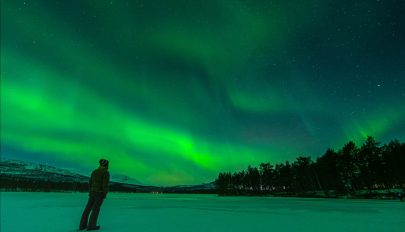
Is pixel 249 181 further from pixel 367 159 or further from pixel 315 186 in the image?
pixel 367 159

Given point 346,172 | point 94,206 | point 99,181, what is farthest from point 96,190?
point 346,172

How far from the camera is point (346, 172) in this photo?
64750 mm

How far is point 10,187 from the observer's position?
178 metres

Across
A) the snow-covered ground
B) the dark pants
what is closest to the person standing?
the dark pants

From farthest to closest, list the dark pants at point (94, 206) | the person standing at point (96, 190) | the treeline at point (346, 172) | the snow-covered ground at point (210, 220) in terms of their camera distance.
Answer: the treeline at point (346, 172), the snow-covered ground at point (210, 220), the person standing at point (96, 190), the dark pants at point (94, 206)

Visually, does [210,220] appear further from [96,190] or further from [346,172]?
[346,172]

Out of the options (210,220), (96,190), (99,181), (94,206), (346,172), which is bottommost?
(210,220)

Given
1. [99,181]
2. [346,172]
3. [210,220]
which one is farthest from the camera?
[346,172]

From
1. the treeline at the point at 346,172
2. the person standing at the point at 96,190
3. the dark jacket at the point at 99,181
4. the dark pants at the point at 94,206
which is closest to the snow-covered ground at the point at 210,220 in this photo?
the dark pants at the point at 94,206

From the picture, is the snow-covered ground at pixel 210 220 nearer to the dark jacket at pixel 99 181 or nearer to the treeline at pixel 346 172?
the dark jacket at pixel 99 181

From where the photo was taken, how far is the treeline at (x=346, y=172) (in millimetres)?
54656

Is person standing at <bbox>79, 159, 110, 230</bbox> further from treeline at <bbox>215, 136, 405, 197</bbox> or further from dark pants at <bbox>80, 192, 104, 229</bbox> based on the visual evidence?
treeline at <bbox>215, 136, 405, 197</bbox>

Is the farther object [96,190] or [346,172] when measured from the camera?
[346,172]

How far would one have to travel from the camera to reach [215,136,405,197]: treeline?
54.7 m
